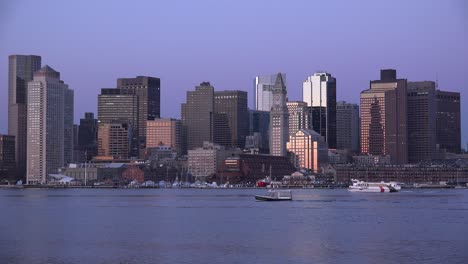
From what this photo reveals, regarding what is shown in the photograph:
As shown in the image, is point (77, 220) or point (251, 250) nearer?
point (251, 250)

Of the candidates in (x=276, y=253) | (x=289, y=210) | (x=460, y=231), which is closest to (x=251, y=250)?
(x=276, y=253)

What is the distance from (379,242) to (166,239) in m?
14.7

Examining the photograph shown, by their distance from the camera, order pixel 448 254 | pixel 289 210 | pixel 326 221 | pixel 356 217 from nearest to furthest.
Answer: pixel 448 254, pixel 326 221, pixel 356 217, pixel 289 210

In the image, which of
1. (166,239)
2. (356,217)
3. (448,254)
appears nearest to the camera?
(448,254)

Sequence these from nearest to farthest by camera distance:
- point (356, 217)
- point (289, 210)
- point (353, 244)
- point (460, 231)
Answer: point (353, 244) < point (460, 231) < point (356, 217) < point (289, 210)

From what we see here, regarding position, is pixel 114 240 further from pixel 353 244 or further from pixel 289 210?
pixel 289 210

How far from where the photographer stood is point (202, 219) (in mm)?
89188

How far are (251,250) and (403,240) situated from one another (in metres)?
11.7

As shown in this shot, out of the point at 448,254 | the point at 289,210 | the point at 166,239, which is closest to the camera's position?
the point at 448,254

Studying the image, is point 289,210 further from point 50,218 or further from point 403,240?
point 403,240

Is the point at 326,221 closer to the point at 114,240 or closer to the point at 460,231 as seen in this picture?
the point at 460,231

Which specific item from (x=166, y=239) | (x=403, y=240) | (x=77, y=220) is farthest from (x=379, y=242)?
(x=77, y=220)

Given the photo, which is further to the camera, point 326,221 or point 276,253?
point 326,221

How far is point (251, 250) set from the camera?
58844 millimetres
